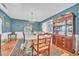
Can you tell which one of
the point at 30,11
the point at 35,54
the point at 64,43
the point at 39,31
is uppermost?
the point at 30,11

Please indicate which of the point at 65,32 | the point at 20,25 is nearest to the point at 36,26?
the point at 20,25

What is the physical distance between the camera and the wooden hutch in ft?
7.57

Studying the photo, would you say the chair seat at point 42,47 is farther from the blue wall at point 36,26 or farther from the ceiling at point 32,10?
the ceiling at point 32,10

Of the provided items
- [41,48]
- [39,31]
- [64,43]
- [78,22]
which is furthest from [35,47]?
[78,22]

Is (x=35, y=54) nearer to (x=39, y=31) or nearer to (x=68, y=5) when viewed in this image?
(x=39, y=31)

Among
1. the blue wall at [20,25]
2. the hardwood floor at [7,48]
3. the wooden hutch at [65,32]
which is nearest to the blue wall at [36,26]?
the blue wall at [20,25]

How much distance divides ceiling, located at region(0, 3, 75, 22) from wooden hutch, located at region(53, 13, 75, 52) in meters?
0.15

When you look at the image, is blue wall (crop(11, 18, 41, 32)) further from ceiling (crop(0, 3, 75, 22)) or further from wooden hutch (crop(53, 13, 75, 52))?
wooden hutch (crop(53, 13, 75, 52))

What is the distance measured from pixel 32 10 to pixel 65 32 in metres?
0.58

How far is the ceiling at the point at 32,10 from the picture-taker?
233 centimetres

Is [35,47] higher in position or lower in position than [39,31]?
lower

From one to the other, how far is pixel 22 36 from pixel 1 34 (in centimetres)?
30

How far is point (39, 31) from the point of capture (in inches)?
93.1

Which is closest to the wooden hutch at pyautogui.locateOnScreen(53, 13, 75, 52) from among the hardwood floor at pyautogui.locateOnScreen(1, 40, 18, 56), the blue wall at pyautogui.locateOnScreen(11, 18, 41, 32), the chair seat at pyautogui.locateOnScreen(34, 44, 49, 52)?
the chair seat at pyautogui.locateOnScreen(34, 44, 49, 52)
